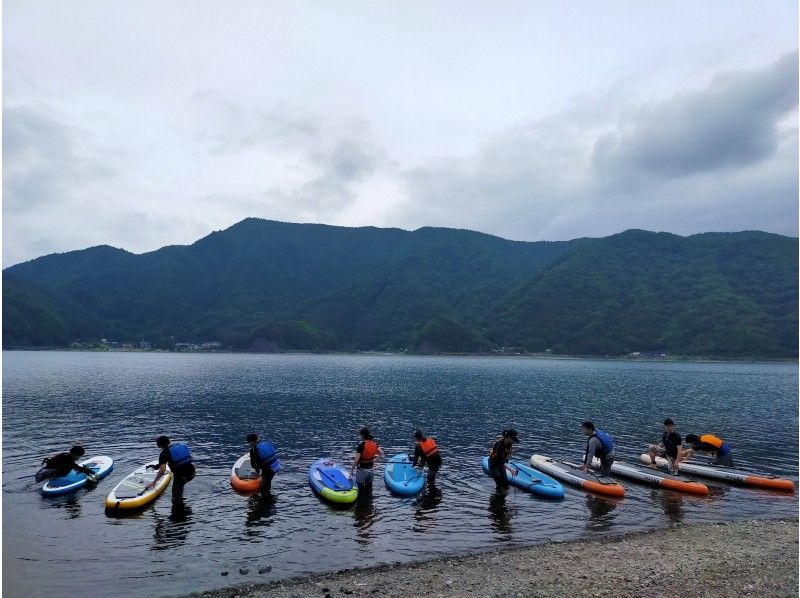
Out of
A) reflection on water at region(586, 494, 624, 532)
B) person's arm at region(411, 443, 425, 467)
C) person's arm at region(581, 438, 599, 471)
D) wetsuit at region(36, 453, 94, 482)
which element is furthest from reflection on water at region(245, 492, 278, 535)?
person's arm at region(581, 438, 599, 471)

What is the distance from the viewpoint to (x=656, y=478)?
24.5 meters

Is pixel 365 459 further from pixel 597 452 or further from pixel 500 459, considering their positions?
pixel 597 452

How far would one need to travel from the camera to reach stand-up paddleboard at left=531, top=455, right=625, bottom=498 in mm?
22641

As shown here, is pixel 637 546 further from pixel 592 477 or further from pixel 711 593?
pixel 592 477

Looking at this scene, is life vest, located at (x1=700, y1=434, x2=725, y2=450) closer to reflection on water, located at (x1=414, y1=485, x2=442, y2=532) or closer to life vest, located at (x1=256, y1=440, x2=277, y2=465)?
reflection on water, located at (x1=414, y1=485, x2=442, y2=532)

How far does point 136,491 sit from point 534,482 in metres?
17.1

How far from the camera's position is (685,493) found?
77.7ft

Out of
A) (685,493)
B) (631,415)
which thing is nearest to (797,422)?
(631,415)

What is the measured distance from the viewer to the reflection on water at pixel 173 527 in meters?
16.8

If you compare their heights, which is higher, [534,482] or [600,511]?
[534,482]

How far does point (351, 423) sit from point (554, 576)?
33.1m

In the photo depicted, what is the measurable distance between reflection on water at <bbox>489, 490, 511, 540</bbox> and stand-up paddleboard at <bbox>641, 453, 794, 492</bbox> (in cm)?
1000

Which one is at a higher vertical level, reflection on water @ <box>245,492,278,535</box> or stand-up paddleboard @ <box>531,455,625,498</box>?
stand-up paddleboard @ <box>531,455,625,498</box>

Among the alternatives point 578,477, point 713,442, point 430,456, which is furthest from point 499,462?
point 713,442
